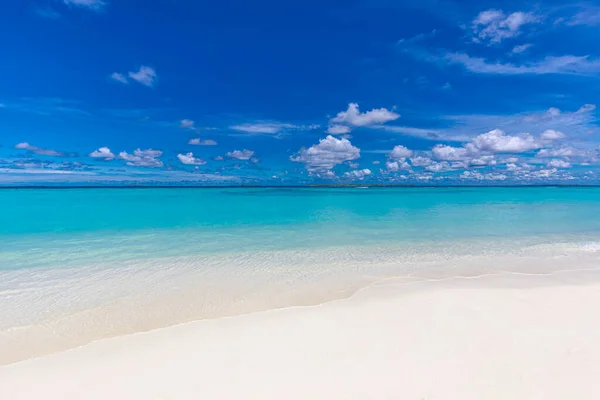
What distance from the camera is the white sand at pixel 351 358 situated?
2984mm

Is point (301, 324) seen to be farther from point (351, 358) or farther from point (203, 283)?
point (203, 283)

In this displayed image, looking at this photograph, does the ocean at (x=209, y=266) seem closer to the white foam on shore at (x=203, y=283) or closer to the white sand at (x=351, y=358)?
the white foam on shore at (x=203, y=283)

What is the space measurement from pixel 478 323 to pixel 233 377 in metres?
3.28

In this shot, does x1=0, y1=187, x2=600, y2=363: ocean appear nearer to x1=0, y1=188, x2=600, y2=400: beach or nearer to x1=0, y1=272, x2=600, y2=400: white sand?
x1=0, y1=188, x2=600, y2=400: beach

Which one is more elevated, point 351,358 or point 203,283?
point 351,358

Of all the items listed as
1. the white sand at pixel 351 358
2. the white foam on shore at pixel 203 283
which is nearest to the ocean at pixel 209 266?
the white foam on shore at pixel 203 283

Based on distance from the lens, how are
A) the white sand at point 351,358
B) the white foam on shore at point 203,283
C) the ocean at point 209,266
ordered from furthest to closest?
1. the ocean at point 209,266
2. the white foam on shore at point 203,283
3. the white sand at point 351,358

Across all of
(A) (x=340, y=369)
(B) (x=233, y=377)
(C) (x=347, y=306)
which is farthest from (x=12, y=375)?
(C) (x=347, y=306)

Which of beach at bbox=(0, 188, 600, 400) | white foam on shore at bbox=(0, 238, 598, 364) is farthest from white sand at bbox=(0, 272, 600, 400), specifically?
white foam on shore at bbox=(0, 238, 598, 364)

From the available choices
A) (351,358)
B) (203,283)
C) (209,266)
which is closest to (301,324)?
(351,358)

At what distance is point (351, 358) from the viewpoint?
346 cm

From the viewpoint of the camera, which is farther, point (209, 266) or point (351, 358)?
point (209, 266)

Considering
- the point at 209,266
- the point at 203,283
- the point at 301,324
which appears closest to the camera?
the point at 301,324

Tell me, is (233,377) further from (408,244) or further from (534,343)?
(408,244)
